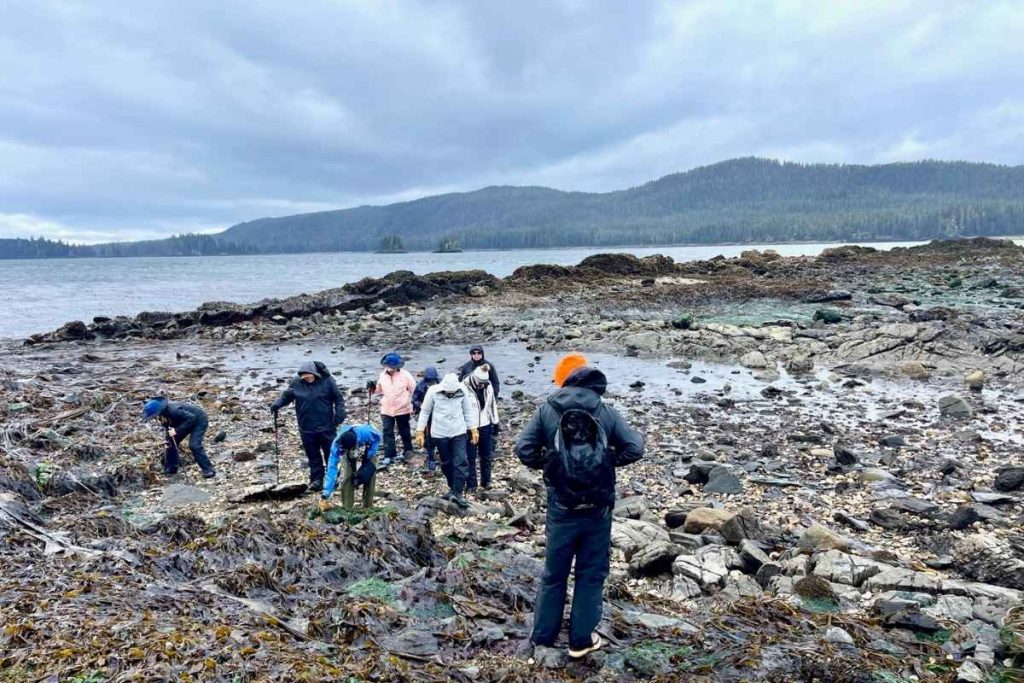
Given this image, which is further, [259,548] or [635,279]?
[635,279]

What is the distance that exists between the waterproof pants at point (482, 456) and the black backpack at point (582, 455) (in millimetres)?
5119

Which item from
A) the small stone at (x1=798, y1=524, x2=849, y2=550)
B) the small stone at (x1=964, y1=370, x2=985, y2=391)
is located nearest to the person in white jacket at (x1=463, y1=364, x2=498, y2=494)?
the small stone at (x1=798, y1=524, x2=849, y2=550)

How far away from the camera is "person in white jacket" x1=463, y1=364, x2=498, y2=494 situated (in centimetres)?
982

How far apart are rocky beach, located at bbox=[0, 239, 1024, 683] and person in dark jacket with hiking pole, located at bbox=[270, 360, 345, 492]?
2.61ft

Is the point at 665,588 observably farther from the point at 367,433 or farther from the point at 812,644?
the point at 367,433

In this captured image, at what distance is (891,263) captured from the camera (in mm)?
52031

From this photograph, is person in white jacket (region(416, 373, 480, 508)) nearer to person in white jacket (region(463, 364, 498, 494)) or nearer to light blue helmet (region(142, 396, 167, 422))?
person in white jacket (region(463, 364, 498, 494))

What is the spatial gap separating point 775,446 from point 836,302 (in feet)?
78.5

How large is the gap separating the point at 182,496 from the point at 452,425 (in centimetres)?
428

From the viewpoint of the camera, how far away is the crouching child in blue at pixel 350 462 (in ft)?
26.3

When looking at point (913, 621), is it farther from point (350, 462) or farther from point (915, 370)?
point (915, 370)

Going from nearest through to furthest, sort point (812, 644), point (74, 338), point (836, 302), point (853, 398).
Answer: point (812, 644) → point (853, 398) → point (74, 338) → point (836, 302)

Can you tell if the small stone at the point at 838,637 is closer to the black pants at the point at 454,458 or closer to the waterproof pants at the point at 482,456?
the black pants at the point at 454,458

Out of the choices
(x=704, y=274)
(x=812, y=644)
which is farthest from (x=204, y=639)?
(x=704, y=274)
